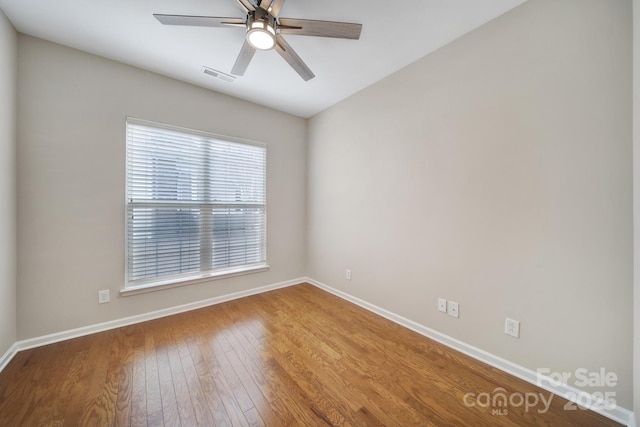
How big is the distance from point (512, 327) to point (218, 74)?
362 centimetres

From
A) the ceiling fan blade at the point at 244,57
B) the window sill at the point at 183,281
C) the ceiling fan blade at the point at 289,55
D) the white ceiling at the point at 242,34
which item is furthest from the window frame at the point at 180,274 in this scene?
the ceiling fan blade at the point at 289,55

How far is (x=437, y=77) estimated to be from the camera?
2158 millimetres

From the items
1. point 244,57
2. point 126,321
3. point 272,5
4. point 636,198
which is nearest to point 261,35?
point 272,5

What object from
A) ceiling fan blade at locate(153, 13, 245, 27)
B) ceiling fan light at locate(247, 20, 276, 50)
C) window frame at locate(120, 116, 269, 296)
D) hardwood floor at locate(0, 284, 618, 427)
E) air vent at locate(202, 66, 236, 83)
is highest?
air vent at locate(202, 66, 236, 83)

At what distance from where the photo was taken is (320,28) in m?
1.58

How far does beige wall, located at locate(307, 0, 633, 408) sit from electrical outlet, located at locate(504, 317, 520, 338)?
33 millimetres

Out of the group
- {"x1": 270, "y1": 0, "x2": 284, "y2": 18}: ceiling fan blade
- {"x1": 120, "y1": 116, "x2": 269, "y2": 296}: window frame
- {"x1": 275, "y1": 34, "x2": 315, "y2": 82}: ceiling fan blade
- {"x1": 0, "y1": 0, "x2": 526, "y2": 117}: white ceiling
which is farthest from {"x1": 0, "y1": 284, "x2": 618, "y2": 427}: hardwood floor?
{"x1": 0, "y1": 0, "x2": 526, "y2": 117}: white ceiling

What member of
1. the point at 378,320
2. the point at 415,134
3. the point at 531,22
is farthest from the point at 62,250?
the point at 531,22

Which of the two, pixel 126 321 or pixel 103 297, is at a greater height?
pixel 103 297

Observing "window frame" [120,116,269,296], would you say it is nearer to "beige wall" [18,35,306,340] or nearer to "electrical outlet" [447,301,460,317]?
"beige wall" [18,35,306,340]

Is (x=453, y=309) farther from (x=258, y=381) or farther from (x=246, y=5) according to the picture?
(x=246, y=5)

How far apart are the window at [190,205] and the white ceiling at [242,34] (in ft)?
2.26

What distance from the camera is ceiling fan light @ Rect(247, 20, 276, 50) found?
1.53 m

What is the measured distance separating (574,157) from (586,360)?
1275 millimetres
